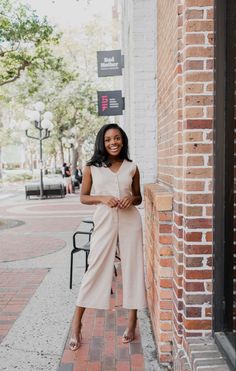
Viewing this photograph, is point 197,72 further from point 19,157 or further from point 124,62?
point 19,157

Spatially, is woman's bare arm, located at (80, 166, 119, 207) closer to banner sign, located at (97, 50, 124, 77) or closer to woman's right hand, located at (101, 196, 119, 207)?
woman's right hand, located at (101, 196, 119, 207)

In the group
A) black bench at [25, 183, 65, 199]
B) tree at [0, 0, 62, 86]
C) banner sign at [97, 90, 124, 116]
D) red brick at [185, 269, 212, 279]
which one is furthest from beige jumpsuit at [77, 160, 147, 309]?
black bench at [25, 183, 65, 199]

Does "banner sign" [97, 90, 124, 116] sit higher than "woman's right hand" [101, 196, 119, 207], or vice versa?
"banner sign" [97, 90, 124, 116]

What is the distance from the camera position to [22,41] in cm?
1063

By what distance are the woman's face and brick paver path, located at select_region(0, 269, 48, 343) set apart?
1.94 metres

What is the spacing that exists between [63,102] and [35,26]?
54.9 ft

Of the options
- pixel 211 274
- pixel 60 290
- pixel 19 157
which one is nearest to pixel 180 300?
pixel 211 274

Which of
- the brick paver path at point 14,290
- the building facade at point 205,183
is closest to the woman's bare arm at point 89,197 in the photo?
the building facade at point 205,183

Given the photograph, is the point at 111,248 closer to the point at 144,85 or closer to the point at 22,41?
the point at 144,85

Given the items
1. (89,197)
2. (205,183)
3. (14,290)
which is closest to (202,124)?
(205,183)

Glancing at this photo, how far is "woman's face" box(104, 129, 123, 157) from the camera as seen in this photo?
12.1ft

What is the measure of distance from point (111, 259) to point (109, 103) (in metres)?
5.46

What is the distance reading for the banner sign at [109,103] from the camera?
8.57 m

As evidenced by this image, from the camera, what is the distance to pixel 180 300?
296 cm
